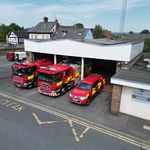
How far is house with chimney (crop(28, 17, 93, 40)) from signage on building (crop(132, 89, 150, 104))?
109ft

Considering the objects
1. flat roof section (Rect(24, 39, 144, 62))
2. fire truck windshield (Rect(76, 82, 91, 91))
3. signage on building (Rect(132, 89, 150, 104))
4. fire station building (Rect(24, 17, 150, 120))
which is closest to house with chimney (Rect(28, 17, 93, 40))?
fire station building (Rect(24, 17, 150, 120))

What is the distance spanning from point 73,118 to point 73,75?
19.4ft

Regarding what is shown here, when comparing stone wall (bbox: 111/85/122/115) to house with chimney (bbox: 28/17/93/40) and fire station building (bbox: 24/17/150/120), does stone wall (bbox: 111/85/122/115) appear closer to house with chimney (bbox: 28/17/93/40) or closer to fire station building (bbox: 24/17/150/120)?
fire station building (bbox: 24/17/150/120)

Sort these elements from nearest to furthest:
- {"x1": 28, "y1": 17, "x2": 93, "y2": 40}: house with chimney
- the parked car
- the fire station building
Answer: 1. the fire station building
2. the parked car
3. {"x1": 28, "y1": 17, "x2": 93, "y2": 40}: house with chimney

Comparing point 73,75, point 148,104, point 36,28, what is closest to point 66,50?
point 73,75

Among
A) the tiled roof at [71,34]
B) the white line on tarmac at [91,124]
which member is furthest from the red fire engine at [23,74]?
the tiled roof at [71,34]

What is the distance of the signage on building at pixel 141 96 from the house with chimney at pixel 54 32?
33230 mm

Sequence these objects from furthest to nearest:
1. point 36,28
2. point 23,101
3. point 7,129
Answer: point 36,28 < point 23,101 < point 7,129

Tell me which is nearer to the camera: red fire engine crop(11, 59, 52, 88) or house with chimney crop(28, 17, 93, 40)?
red fire engine crop(11, 59, 52, 88)

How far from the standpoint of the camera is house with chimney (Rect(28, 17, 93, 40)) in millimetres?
42578

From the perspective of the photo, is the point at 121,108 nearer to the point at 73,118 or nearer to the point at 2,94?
the point at 73,118

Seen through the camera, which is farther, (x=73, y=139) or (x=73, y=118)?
(x=73, y=118)

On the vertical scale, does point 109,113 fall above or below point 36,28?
below

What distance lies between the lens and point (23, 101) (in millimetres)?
12508
